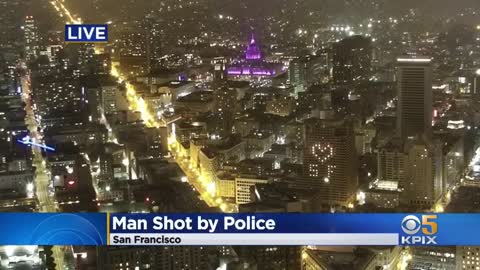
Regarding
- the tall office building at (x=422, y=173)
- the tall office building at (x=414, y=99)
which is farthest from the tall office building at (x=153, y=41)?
the tall office building at (x=414, y=99)

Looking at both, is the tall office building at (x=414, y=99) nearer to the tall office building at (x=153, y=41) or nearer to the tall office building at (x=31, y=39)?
the tall office building at (x=153, y=41)

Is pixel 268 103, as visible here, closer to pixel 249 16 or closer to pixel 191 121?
pixel 191 121

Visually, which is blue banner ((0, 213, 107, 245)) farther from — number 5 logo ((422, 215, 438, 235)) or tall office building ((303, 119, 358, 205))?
tall office building ((303, 119, 358, 205))

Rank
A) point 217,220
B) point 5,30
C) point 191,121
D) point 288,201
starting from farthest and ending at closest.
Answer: point 191,121
point 5,30
point 288,201
point 217,220

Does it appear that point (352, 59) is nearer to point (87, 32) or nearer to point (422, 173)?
point (422, 173)

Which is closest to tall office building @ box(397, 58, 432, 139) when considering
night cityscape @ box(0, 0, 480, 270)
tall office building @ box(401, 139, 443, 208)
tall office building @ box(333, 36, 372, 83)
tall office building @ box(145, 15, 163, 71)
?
night cityscape @ box(0, 0, 480, 270)

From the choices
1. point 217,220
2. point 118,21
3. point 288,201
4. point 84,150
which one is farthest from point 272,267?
point 84,150

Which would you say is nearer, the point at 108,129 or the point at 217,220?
the point at 217,220
